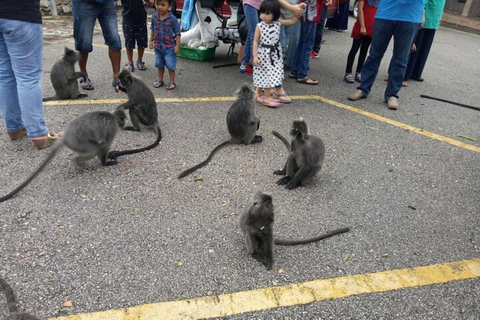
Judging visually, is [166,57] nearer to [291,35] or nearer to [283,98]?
[283,98]

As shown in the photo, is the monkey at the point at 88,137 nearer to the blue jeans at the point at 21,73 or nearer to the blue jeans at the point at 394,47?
the blue jeans at the point at 21,73

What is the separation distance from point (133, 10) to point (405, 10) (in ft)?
15.1

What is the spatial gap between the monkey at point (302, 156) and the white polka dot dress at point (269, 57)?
218 cm

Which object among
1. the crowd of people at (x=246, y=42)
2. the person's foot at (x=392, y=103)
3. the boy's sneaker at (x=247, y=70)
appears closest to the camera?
the crowd of people at (x=246, y=42)

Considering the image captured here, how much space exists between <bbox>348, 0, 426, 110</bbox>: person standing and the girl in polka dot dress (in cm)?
147

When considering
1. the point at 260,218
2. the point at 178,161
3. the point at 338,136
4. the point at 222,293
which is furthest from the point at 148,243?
the point at 338,136

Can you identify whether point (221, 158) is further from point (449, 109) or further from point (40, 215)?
point (449, 109)

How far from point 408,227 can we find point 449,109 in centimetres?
415

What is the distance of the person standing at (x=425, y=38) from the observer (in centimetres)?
671

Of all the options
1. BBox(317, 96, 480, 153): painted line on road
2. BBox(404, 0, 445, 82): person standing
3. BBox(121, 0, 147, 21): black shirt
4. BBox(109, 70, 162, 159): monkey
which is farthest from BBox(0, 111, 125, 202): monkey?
BBox(404, 0, 445, 82): person standing

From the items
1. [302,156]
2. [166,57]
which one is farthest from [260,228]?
[166,57]

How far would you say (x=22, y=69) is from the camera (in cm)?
345

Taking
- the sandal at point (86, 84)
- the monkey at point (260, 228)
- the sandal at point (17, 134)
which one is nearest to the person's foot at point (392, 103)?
the monkey at point (260, 228)

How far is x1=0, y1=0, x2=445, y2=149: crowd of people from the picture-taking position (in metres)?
3.45
